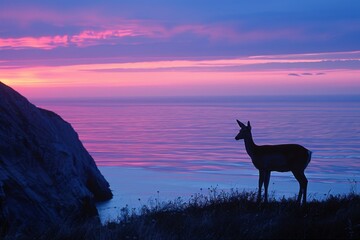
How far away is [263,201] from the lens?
12109 mm

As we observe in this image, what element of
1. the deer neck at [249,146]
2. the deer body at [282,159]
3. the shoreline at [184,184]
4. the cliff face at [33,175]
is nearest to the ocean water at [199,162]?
the shoreline at [184,184]

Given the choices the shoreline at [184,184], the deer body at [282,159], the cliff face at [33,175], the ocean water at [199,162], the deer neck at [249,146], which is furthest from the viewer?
the ocean water at [199,162]

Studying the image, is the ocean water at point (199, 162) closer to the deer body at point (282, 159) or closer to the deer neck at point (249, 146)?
the deer body at point (282, 159)

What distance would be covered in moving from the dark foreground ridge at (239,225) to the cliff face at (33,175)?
2006 mm

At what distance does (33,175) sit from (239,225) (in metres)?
4.99

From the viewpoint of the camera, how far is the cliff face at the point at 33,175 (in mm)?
11500

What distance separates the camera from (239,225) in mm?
9359

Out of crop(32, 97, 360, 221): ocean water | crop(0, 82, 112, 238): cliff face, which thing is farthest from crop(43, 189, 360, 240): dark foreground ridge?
crop(32, 97, 360, 221): ocean water

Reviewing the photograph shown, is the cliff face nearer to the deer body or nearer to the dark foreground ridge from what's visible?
the dark foreground ridge

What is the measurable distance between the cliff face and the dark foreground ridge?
2.01 meters

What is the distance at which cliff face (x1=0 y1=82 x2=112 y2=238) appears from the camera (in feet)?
37.7

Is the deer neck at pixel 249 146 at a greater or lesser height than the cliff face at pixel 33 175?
greater

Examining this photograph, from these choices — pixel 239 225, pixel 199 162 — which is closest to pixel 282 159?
pixel 239 225

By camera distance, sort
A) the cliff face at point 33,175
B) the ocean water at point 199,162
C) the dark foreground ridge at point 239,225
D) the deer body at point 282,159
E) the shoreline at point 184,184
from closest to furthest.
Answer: the dark foreground ridge at point 239,225 < the cliff face at point 33,175 < the deer body at point 282,159 < the shoreline at point 184,184 < the ocean water at point 199,162
